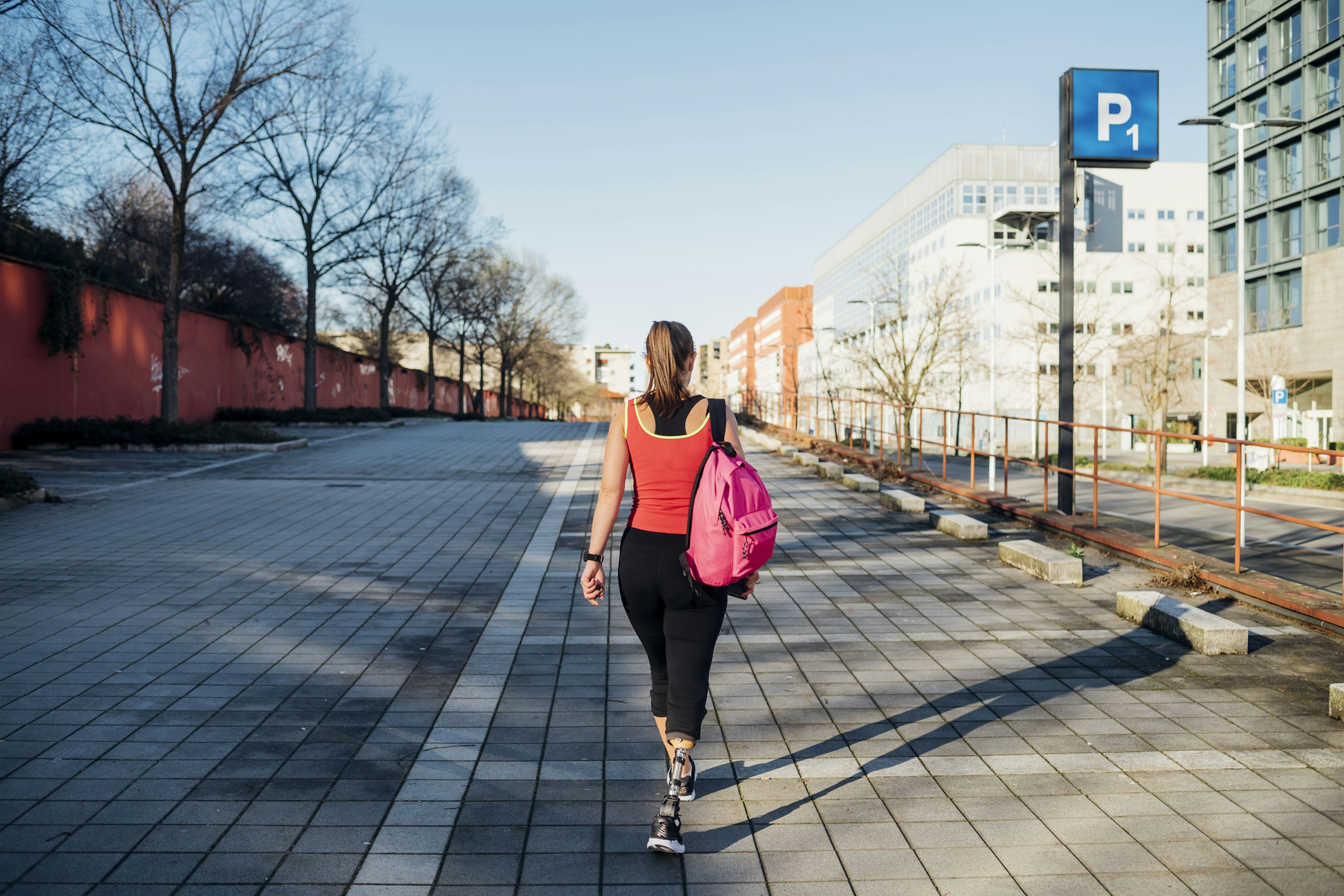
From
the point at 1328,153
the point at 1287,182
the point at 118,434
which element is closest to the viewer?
the point at 118,434

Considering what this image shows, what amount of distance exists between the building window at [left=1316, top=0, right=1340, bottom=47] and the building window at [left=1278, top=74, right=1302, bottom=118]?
1903mm

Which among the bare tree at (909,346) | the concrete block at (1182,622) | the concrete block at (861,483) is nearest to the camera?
the concrete block at (1182,622)

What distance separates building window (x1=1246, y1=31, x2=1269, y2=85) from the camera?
150 feet

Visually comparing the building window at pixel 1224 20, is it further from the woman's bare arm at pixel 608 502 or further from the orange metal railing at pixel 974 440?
the woman's bare arm at pixel 608 502

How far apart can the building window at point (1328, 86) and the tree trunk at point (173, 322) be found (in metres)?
45.2

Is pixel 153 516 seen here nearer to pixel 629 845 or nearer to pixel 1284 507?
pixel 629 845

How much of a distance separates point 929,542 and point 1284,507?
56.9 feet

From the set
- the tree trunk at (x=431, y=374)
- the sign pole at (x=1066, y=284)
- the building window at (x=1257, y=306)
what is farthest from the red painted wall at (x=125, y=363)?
the building window at (x=1257, y=306)

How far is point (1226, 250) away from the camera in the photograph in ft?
168

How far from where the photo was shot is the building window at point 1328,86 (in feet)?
135

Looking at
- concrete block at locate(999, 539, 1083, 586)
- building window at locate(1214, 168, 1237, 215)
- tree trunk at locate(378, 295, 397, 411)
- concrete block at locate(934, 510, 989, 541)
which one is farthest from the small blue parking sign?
building window at locate(1214, 168, 1237, 215)

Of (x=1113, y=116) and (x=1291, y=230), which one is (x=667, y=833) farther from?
(x=1291, y=230)

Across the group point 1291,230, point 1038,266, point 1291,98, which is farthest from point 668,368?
point 1038,266

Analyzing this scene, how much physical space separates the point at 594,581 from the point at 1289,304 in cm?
5203
